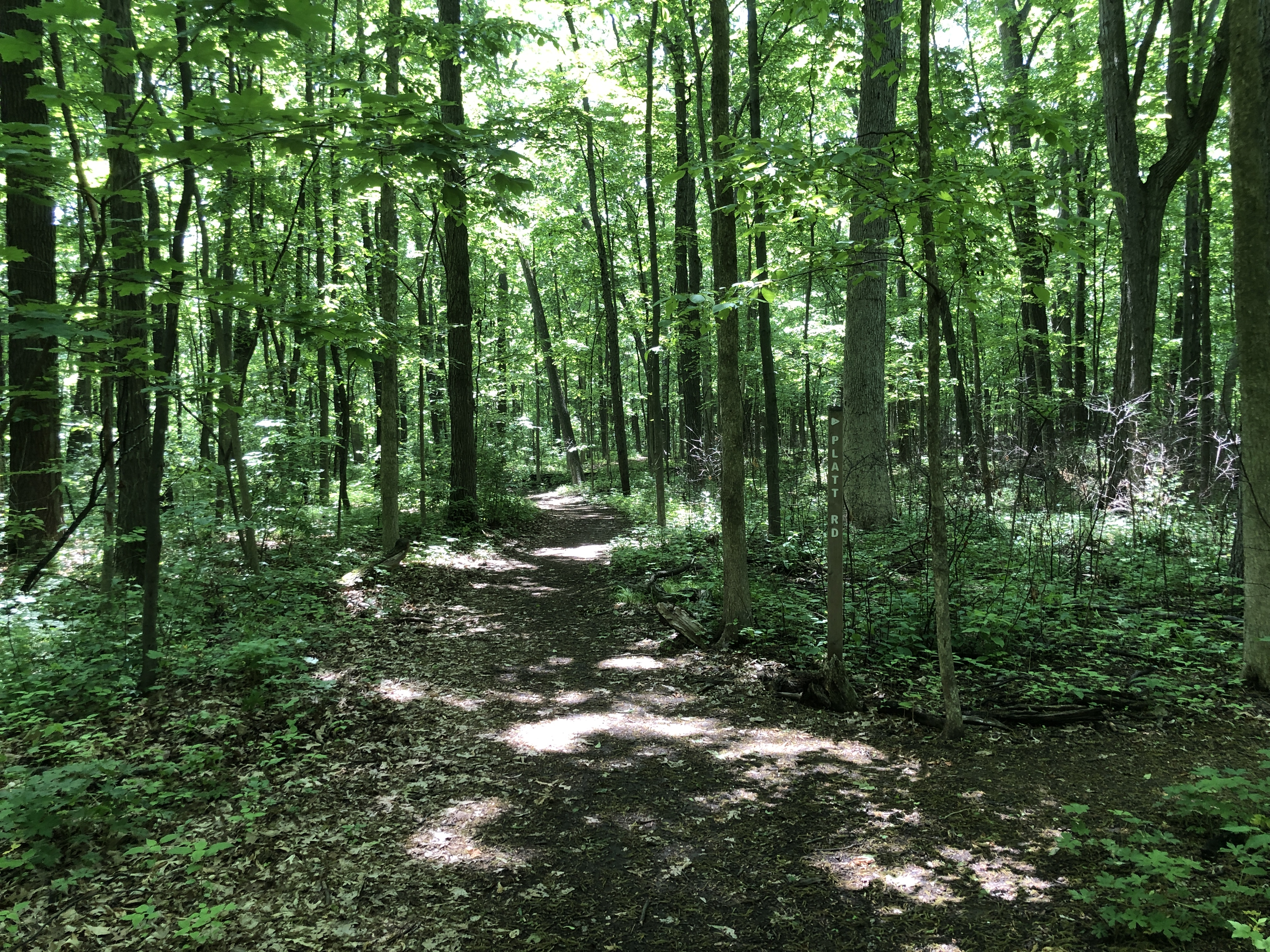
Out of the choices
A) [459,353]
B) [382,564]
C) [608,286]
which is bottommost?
[382,564]

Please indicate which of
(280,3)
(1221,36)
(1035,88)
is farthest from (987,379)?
(280,3)

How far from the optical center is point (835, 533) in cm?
509

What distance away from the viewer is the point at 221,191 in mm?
7738

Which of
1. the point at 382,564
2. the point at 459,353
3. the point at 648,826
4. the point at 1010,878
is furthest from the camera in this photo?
the point at 459,353

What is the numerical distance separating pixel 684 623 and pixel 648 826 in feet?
10.5

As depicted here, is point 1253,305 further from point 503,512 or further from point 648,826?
point 503,512

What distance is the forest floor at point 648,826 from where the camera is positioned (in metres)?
2.69

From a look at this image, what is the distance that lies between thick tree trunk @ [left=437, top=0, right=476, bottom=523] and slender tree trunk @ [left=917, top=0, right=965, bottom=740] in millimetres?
8788

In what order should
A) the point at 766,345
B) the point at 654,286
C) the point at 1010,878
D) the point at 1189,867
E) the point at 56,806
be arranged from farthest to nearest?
the point at 654,286
the point at 766,345
the point at 56,806
the point at 1010,878
the point at 1189,867

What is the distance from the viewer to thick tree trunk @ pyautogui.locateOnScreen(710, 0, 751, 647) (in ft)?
19.9

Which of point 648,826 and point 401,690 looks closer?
point 648,826

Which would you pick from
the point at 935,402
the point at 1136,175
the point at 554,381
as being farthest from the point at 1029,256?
the point at 554,381

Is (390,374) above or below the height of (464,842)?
above

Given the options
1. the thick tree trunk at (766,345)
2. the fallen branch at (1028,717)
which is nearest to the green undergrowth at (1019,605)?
the fallen branch at (1028,717)
